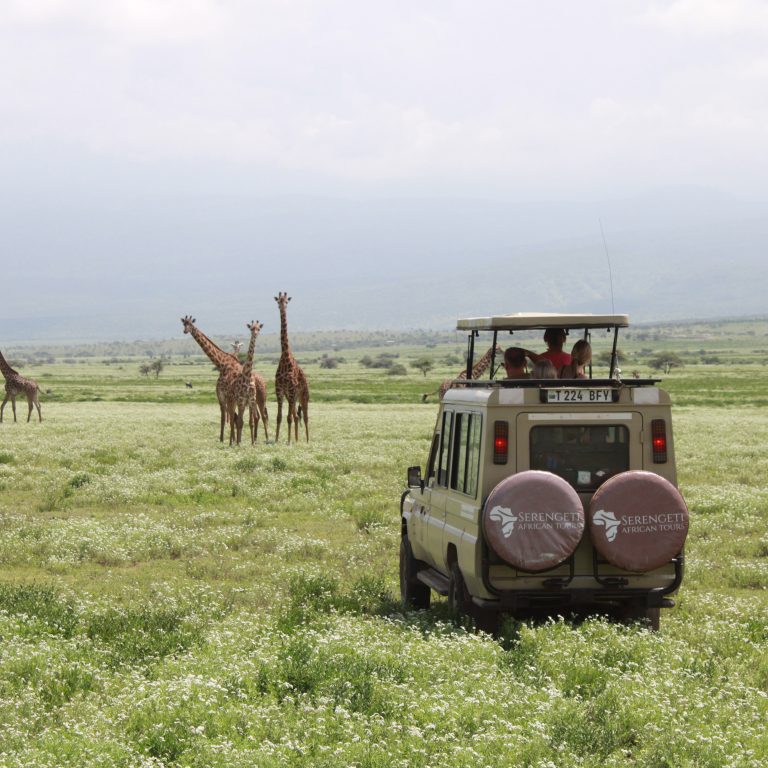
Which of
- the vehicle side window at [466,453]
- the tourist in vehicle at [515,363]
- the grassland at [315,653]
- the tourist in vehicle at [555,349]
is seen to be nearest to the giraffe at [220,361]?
the grassland at [315,653]

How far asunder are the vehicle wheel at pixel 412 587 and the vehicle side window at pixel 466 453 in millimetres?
1912

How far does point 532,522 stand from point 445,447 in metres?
2.53

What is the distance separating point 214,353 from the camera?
39.3m

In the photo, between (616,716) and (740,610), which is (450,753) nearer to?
(616,716)

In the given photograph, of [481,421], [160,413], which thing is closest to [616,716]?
[481,421]

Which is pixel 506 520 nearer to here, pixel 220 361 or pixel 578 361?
pixel 578 361

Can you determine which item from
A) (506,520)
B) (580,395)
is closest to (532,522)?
(506,520)

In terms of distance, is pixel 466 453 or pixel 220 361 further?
→ pixel 220 361

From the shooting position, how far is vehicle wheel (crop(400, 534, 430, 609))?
14141 mm

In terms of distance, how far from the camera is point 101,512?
22859 millimetres

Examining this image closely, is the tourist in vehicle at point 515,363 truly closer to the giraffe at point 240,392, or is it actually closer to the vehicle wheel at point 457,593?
the vehicle wheel at point 457,593

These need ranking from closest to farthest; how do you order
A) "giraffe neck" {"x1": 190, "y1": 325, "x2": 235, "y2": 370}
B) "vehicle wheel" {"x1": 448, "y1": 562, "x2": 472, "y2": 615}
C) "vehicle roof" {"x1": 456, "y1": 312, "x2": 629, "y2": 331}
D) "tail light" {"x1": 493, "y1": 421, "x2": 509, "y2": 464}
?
"tail light" {"x1": 493, "y1": 421, "x2": 509, "y2": 464} < "vehicle wheel" {"x1": 448, "y1": 562, "x2": 472, "y2": 615} < "vehicle roof" {"x1": 456, "y1": 312, "x2": 629, "y2": 331} < "giraffe neck" {"x1": 190, "y1": 325, "x2": 235, "y2": 370}

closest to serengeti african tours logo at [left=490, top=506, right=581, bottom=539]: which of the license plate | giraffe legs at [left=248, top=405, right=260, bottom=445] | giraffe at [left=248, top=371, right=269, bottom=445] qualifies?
the license plate

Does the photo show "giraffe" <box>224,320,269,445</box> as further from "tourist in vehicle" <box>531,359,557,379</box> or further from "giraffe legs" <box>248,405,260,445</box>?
"tourist in vehicle" <box>531,359,557,379</box>
